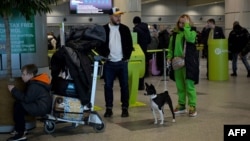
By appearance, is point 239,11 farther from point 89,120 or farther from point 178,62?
point 89,120

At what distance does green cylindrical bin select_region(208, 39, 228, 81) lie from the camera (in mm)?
9398

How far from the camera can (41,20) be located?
5062 millimetres

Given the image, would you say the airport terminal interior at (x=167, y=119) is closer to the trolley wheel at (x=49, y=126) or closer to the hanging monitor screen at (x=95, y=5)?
the trolley wheel at (x=49, y=126)

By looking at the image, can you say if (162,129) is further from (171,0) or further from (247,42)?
(171,0)

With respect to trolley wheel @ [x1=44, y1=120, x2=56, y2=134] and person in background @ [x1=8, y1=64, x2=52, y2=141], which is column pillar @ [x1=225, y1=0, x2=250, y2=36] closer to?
trolley wheel @ [x1=44, y1=120, x2=56, y2=134]

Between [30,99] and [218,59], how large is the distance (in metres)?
6.22

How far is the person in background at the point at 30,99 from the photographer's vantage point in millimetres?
4176

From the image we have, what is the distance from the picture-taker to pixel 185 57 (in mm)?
5293

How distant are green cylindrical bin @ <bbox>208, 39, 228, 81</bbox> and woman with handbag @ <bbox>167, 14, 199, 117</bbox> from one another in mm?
4109

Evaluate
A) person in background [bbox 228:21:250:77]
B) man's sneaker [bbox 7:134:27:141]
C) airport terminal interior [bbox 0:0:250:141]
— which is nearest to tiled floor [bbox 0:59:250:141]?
airport terminal interior [bbox 0:0:250:141]

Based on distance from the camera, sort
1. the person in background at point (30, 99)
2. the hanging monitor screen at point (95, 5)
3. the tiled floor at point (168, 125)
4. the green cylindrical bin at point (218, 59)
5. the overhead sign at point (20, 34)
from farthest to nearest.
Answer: the hanging monitor screen at point (95, 5)
the green cylindrical bin at point (218, 59)
the overhead sign at point (20, 34)
the tiled floor at point (168, 125)
the person in background at point (30, 99)

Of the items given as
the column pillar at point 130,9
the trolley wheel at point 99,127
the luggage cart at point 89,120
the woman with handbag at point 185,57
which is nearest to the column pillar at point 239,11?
the column pillar at point 130,9

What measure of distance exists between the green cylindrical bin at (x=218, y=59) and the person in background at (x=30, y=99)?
5.97 metres

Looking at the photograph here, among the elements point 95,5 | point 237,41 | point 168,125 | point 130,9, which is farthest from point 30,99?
point 95,5
